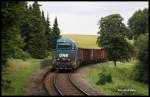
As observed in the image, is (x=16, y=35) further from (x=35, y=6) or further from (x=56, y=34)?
(x=56, y=34)

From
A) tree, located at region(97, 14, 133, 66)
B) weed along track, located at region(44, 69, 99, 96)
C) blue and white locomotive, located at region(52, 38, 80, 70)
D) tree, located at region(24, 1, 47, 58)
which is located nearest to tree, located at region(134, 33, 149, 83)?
weed along track, located at region(44, 69, 99, 96)

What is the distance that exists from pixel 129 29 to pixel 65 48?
2340 centimetres

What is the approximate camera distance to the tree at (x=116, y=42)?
73.7 meters

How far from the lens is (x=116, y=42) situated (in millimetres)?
74500

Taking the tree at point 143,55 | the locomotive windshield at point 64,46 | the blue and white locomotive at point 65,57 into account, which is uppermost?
the tree at point 143,55

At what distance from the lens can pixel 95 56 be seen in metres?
80.4

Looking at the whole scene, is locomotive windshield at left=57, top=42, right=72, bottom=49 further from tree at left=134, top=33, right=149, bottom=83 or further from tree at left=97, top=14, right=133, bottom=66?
tree at left=134, top=33, right=149, bottom=83

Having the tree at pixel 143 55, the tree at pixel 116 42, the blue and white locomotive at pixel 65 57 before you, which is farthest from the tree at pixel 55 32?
the tree at pixel 143 55

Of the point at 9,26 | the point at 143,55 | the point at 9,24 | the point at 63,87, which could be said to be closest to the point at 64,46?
the point at 63,87

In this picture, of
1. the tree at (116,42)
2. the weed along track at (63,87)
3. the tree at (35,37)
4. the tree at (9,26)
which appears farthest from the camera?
the tree at (35,37)

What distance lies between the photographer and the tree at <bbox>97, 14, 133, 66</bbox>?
7369 cm

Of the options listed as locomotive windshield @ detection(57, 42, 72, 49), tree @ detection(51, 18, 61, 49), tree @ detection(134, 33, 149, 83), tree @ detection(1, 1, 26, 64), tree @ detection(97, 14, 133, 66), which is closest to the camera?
tree @ detection(134, 33, 149, 83)

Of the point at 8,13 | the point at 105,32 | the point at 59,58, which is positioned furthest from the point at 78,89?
the point at 105,32

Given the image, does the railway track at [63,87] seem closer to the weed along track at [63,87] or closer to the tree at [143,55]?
the weed along track at [63,87]
